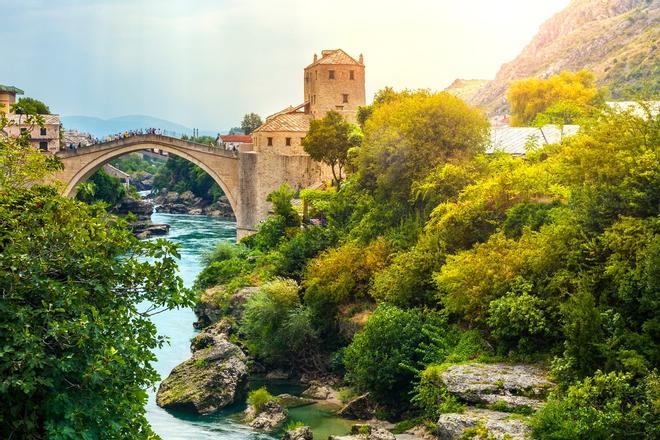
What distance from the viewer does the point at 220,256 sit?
42500 mm

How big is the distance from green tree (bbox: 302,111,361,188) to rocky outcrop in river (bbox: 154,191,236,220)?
36738 mm

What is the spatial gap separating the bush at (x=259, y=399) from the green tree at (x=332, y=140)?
17.9 m

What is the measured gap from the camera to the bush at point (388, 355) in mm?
24625

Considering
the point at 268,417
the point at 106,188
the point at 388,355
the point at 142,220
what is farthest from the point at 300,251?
the point at 106,188

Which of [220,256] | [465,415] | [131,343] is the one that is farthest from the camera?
[220,256]

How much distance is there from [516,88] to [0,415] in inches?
1743

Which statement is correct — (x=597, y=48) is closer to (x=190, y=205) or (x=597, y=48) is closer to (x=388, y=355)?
(x=190, y=205)

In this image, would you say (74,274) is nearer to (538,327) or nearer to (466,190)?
(538,327)

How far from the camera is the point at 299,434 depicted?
22234mm

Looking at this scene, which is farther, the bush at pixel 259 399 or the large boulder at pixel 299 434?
the bush at pixel 259 399

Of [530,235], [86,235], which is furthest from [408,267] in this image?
[86,235]

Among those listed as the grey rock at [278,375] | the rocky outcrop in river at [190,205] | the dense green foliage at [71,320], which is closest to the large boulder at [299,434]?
the grey rock at [278,375]

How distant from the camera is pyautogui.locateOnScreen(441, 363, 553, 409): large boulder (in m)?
20.0

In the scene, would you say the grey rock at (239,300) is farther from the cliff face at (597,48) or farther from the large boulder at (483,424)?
the cliff face at (597,48)
